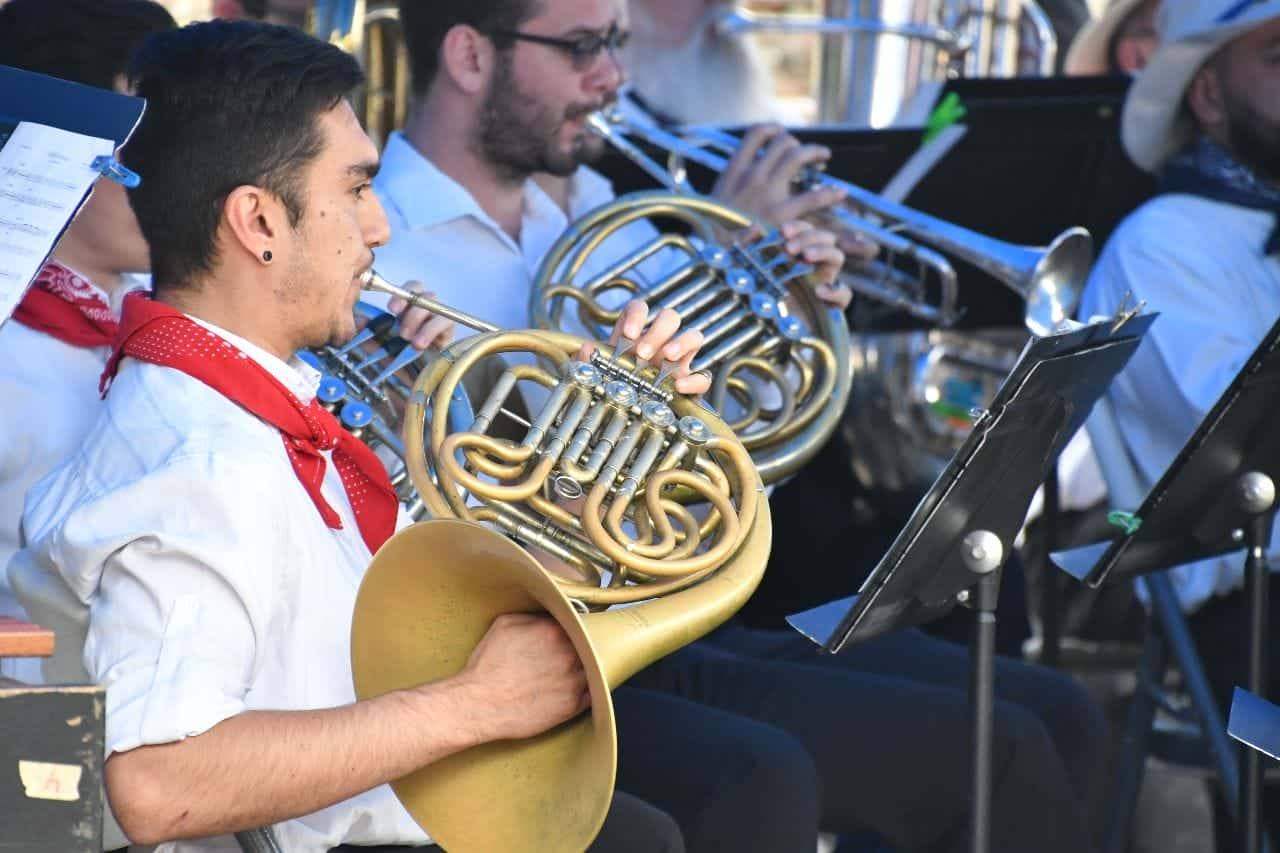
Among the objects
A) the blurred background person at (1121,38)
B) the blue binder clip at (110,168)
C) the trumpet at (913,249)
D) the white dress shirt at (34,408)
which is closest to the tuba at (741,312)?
the trumpet at (913,249)

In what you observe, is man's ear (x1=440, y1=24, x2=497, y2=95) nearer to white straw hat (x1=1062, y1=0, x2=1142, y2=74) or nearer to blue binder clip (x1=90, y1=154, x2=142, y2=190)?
blue binder clip (x1=90, y1=154, x2=142, y2=190)

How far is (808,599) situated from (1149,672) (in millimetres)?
599

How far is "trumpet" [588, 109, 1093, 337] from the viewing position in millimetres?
2814

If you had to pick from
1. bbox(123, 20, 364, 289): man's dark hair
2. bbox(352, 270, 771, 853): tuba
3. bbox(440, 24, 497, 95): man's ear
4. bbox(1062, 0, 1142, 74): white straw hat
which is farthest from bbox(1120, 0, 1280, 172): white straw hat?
bbox(123, 20, 364, 289): man's dark hair

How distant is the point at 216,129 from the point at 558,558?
56cm

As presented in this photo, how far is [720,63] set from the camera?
17.6 ft

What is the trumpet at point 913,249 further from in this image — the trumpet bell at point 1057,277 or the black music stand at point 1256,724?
the black music stand at point 1256,724

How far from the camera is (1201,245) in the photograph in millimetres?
3191

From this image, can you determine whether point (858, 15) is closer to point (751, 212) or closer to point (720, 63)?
point (720, 63)

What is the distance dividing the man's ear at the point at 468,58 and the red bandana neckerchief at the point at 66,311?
2.97 ft

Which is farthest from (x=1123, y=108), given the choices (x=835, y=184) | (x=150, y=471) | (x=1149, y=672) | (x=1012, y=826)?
(x=150, y=471)

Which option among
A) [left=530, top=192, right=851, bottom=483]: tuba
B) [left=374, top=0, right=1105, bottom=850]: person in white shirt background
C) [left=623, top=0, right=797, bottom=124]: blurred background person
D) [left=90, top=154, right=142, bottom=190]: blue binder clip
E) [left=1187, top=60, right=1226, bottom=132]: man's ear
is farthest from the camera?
[left=623, top=0, right=797, bottom=124]: blurred background person

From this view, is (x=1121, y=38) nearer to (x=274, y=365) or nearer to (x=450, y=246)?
(x=450, y=246)

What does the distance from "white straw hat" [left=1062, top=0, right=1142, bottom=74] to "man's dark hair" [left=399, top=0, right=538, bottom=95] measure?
205 cm
